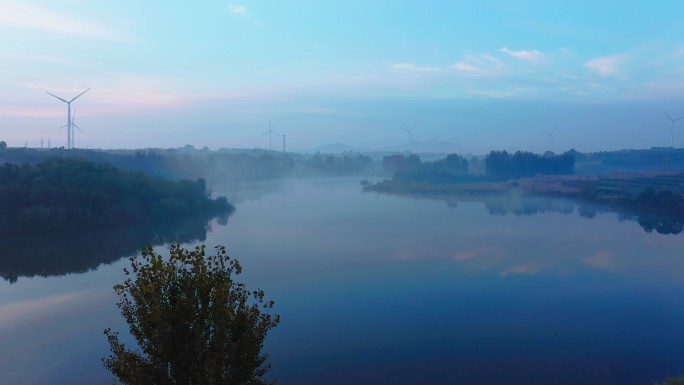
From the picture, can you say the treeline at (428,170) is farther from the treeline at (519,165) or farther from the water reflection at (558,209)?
the water reflection at (558,209)

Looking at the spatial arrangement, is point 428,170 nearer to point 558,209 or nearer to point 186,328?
point 558,209

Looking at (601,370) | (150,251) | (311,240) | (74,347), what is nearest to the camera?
(150,251)

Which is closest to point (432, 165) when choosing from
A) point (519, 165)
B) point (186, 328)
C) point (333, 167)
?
point (519, 165)

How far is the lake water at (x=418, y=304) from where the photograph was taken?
36.1ft

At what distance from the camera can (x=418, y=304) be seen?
15320mm

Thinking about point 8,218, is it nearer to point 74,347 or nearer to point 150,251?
point 74,347

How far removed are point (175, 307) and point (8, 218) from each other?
26296 mm

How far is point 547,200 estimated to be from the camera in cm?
4834

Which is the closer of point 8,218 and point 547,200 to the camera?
point 8,218

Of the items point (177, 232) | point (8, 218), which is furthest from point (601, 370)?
point (8, 218)

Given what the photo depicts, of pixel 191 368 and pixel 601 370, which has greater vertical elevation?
pixel 191 368

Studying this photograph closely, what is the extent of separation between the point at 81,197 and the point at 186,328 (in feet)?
91.1

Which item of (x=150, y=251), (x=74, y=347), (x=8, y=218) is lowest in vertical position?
(x=74, y=347)

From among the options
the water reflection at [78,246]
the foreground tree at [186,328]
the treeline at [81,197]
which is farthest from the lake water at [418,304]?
the foreground tree at [186,328]
